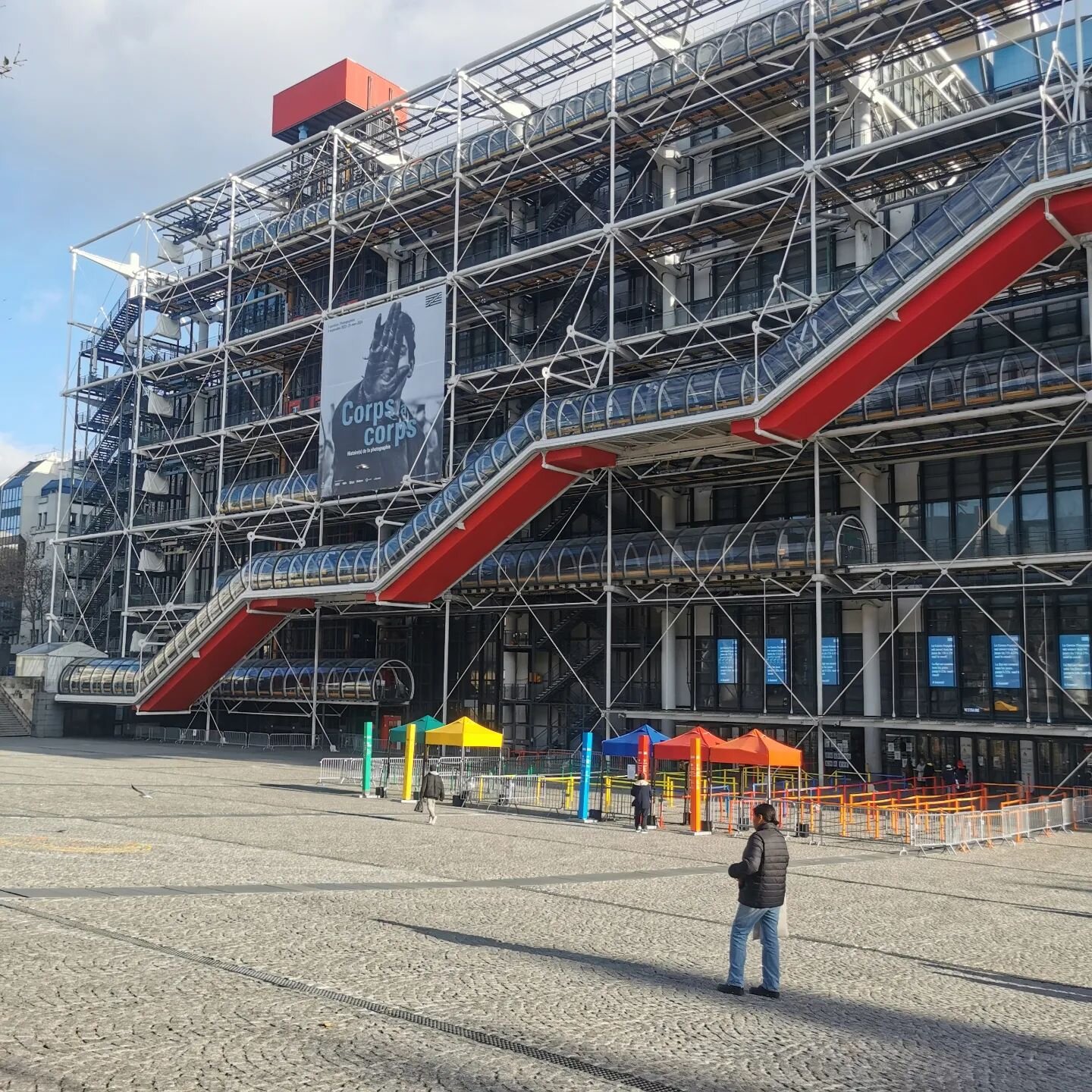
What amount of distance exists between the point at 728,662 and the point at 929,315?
41.3 feet

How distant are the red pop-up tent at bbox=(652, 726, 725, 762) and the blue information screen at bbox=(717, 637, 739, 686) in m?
10.3

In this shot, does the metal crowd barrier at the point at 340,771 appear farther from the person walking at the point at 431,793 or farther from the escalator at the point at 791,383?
the person walking at the point at 431,793

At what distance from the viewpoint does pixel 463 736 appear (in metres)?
29.1

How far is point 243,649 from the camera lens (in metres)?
45.4

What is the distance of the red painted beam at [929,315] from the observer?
26.5 meters

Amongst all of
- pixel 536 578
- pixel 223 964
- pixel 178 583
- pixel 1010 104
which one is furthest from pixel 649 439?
pixel 178 583

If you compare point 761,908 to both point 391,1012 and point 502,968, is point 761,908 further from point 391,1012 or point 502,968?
point 391,1012

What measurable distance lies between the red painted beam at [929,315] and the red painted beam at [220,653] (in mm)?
20107

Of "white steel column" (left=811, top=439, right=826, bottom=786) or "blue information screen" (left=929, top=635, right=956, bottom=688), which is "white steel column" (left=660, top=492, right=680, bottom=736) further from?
"blue information screen" (left=929, top=635, right=956, bottom=688)

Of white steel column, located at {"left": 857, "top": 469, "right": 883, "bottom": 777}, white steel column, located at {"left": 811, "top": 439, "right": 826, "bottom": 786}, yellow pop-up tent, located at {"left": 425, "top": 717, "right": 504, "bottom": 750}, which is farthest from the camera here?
white steel column, located at {"left": 857, "top": 469, "right": 883, "bottom": 777}

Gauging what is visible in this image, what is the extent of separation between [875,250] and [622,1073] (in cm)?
3096

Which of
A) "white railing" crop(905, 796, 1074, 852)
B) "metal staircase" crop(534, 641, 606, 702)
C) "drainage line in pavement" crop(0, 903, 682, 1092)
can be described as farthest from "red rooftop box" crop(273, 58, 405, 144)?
"drainage line in pavement" crop(0, 903, 682, 1092)

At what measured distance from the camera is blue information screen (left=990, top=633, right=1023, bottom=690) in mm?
30000

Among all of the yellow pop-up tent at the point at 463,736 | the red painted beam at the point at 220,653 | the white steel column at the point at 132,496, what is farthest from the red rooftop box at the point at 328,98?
the yellow pop-up tent at the point at 463,736
